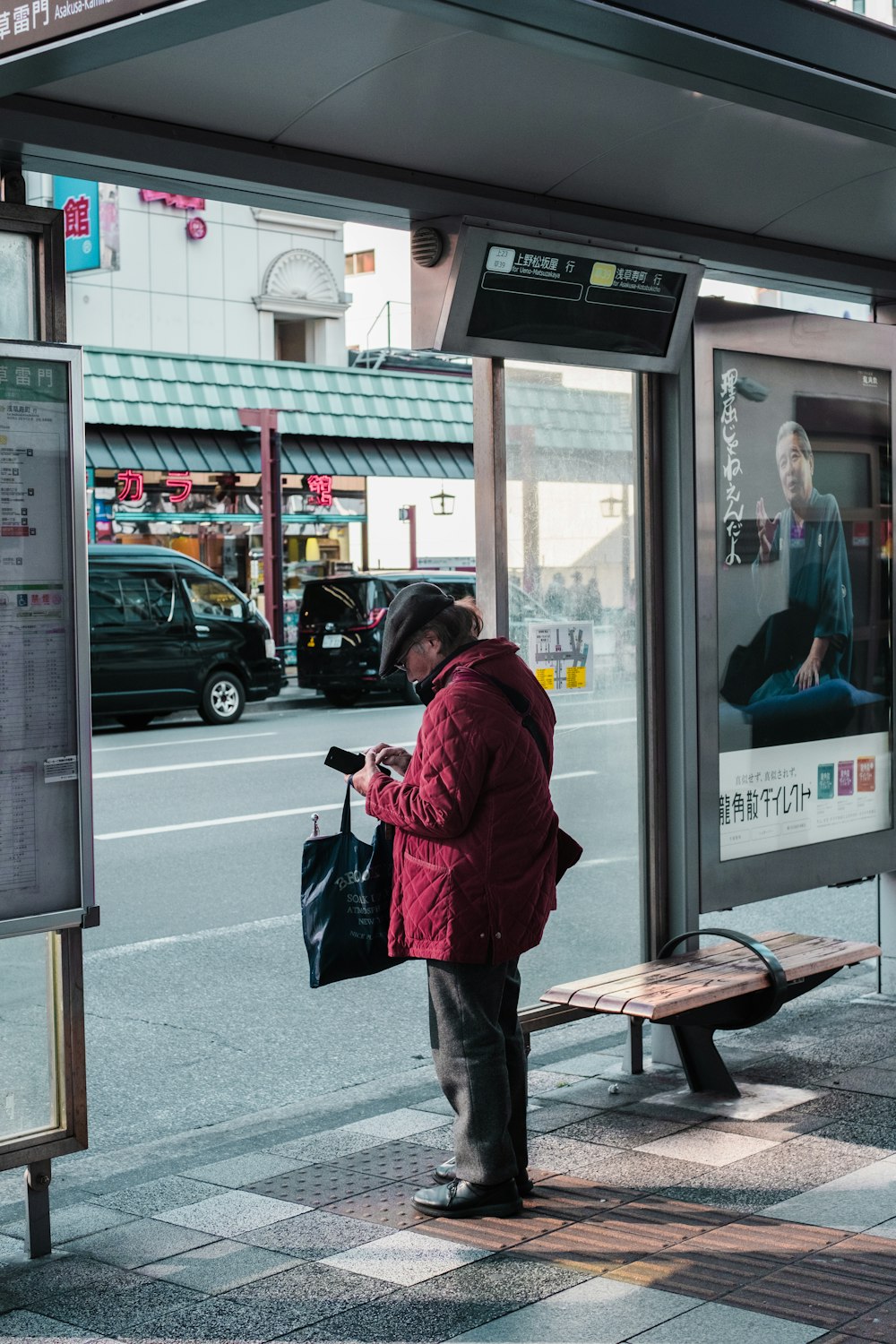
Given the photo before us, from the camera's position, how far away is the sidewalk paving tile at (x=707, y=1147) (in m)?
5.03

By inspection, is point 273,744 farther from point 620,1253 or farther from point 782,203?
point 620,1253

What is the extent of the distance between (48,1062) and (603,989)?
1.82 m

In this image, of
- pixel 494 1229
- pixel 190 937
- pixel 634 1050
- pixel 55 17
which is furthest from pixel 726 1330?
pixel 190 937

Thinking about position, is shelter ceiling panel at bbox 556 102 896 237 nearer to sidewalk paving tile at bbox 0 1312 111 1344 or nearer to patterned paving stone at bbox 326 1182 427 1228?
patterned paving stone at bbox 326 1182 427 1228

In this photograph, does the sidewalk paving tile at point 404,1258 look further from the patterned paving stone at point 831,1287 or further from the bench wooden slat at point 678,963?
the bench wooden slat at point 678,963

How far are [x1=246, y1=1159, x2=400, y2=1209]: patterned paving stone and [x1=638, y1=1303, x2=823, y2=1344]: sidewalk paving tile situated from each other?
126cm

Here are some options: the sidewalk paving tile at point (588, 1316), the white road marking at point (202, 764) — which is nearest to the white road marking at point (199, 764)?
the white road marking at point (202, 764)

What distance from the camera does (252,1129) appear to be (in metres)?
5.61

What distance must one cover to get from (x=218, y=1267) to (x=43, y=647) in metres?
1.66

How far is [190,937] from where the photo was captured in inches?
346

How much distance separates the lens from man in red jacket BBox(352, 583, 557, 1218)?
14.3 feet

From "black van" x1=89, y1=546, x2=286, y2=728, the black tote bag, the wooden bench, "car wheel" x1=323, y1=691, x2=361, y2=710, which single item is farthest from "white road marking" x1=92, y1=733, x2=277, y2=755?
the black tote bag

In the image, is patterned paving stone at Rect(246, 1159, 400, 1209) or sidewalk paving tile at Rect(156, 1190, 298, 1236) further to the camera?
patterned paving stone at Rect(246, 1159, 400, 1209)

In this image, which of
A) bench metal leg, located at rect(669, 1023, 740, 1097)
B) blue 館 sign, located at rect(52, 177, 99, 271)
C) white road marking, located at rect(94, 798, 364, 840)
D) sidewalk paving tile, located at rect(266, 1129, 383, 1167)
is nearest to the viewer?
sidewalk paving tile, located at rect(266, 1129, 383, 1167)
